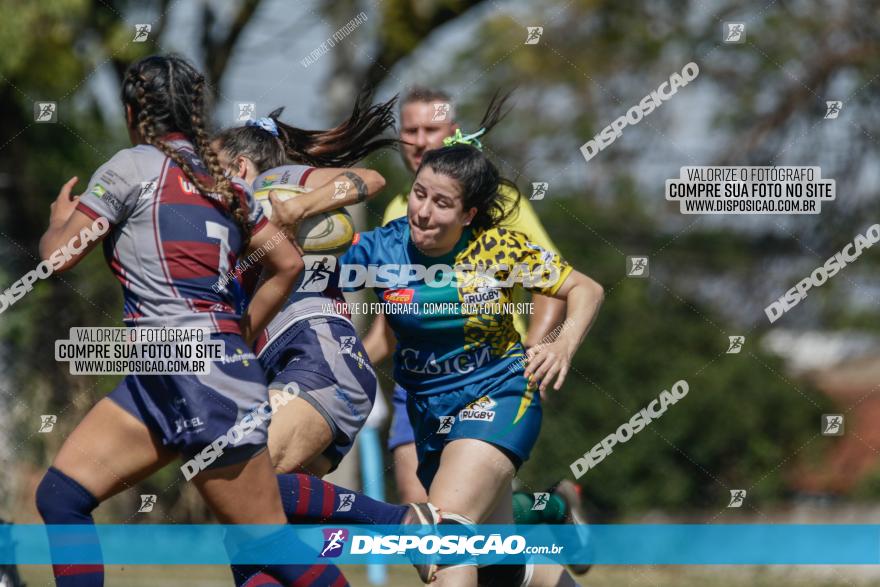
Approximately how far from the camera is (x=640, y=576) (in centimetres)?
753

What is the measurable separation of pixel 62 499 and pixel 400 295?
4.64ft

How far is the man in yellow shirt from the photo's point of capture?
5.13 metres

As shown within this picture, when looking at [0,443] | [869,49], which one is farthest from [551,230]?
[0,443]

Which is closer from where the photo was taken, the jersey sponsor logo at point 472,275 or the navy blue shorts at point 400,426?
the jersey sponsor logo at point 472,275

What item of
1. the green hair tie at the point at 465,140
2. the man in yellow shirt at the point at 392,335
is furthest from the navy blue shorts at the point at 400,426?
the green hair tie at the point at 465,140

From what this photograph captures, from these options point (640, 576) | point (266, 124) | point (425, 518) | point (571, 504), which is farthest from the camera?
point (640, 576)

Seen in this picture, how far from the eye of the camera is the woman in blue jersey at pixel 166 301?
3.48 meters

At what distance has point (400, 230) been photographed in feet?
14.9

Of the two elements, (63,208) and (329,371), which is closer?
(63,208)

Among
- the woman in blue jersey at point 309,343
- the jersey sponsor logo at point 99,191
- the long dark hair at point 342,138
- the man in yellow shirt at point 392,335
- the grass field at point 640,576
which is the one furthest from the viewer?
the grass field at point 640,576

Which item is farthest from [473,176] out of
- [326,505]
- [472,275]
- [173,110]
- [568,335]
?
[326,505]

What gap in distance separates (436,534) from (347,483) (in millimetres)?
4502

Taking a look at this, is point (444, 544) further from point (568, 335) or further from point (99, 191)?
point (99, 191)

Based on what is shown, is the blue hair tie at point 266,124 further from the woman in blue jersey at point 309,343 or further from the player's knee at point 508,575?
the player's knee at point 508,575
